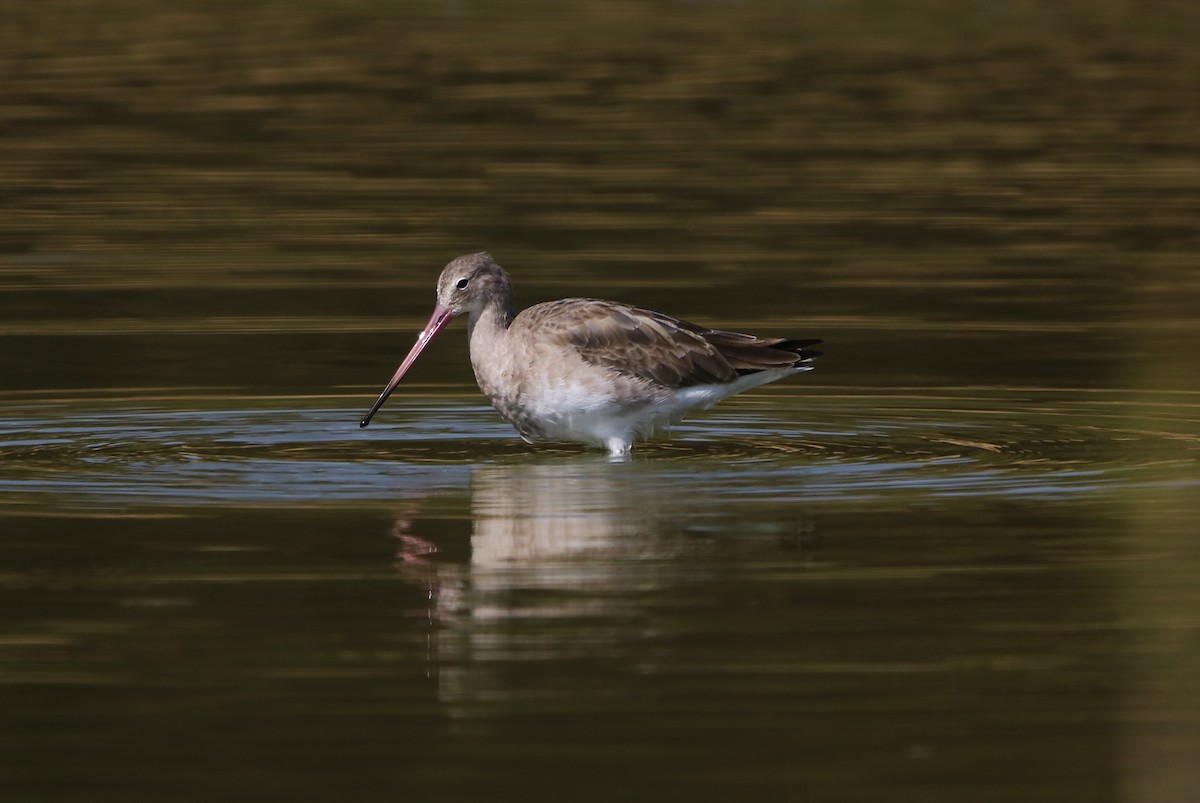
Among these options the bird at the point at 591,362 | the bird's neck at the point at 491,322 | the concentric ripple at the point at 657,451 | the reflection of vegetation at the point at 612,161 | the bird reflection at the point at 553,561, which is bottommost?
the bird reflection at the point at 553,561

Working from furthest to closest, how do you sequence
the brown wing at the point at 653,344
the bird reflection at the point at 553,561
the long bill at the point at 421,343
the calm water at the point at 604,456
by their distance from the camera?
1. the long bill at the point at 421,343
2. the brown wing at the point at 653,344
3. the bird reflection at the point at 553,561
4. the calm water at the point at 604,456

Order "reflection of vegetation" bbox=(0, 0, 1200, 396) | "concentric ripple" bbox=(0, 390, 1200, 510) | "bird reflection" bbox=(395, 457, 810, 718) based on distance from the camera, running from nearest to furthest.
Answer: "bird reflection" bbox=(395, 457, 810, 718) < "concentric ripple" bbox=(0, 390, 1200, 510) < "reflection of vegetation" bbox=(0, 0, 1200, 396)

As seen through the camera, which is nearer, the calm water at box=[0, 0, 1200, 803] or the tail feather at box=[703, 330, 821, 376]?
the calm water at box=[0, 0, 1200, 803]

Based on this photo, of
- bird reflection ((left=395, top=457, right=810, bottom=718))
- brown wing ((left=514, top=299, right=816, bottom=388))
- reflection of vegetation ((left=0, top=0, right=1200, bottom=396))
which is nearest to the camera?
bird reflection ((left=395, top=457, right=810, bottom=718))

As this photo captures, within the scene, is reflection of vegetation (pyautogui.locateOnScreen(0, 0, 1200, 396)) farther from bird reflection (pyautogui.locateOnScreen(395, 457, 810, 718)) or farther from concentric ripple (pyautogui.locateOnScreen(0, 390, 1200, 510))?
bird reflection (pyautogui.locateOnScreen(395, 457, 810, 718))

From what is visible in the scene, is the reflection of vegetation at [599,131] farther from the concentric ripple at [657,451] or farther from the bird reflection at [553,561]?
the bird reflection at [553,561]

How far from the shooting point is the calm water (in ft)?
23.6

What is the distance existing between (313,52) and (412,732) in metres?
23.8

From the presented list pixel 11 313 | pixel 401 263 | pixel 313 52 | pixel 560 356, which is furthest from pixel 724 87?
pixel 560 356

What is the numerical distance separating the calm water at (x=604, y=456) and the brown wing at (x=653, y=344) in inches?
15.9

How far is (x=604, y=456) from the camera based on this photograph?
1249 cm

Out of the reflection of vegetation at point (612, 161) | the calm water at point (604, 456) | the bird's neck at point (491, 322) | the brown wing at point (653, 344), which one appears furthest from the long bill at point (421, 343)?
the reflection of vegetation at point (612, 161)

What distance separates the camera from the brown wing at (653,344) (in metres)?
12.3

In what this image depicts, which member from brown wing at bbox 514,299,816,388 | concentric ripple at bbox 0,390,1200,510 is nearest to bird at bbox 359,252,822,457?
brown wing at bbox 514,299,816,388
